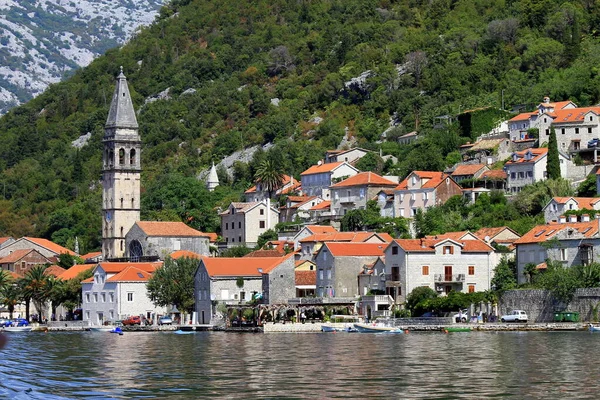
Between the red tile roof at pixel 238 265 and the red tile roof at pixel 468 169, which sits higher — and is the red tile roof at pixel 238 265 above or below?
below

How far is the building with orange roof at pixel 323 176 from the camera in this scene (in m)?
140

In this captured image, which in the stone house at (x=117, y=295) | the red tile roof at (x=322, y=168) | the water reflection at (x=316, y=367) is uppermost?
the red tile roof at (x=322, y=168)

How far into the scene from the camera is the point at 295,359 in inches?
2544

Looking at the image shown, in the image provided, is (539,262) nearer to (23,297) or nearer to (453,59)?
(23,297)

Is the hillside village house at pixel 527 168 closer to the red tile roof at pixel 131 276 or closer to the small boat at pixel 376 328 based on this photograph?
the small boat at pixel 376 328

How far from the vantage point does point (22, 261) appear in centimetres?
14338

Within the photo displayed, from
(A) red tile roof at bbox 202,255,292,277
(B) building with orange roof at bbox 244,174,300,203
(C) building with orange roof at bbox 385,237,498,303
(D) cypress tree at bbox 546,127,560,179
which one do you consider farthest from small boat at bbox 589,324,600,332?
(B) building with orange roof at bbox 244,174,300,203

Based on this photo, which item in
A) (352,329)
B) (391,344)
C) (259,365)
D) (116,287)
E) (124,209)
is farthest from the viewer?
(124,209)

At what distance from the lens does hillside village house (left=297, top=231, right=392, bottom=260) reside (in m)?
111

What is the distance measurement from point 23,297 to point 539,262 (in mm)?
50422

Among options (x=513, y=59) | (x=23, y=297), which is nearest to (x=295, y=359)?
(x=23, y=297)

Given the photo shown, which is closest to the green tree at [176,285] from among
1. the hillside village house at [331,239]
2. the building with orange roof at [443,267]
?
the hillside village house at [331,239]

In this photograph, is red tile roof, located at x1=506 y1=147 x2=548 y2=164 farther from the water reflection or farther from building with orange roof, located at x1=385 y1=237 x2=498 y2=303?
the water reflection

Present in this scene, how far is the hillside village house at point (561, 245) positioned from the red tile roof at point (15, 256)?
64.2 m
